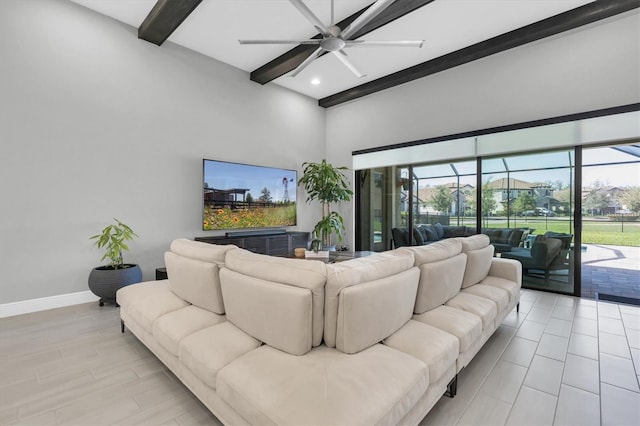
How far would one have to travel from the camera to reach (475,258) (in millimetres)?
2645

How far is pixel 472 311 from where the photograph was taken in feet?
6.97

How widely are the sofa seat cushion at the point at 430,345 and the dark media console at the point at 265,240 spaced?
3116 mm

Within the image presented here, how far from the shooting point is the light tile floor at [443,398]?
1.61 meters

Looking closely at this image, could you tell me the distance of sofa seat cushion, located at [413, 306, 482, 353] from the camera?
1.76m

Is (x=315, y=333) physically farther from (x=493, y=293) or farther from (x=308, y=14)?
(x=308, y=14)

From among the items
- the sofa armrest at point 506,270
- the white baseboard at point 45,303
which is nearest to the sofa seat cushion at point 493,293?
the sofa armrest at point 506,270

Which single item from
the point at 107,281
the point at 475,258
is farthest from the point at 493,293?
the point at 107,281

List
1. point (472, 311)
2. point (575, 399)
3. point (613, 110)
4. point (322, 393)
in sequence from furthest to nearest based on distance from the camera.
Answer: point (613, 110) < point (472, 311) < point (575, 399) < point (322, 393)

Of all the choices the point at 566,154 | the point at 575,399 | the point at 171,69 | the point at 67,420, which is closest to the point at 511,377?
the point at 575,399

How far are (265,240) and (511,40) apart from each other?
4.32m

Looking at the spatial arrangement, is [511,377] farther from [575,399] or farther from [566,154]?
[566,154]

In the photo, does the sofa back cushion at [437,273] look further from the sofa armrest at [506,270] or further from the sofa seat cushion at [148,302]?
the sofa seat cushion at [148,302]

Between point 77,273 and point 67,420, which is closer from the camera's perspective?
point 67,420

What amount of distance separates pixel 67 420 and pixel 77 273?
7.81 feet
